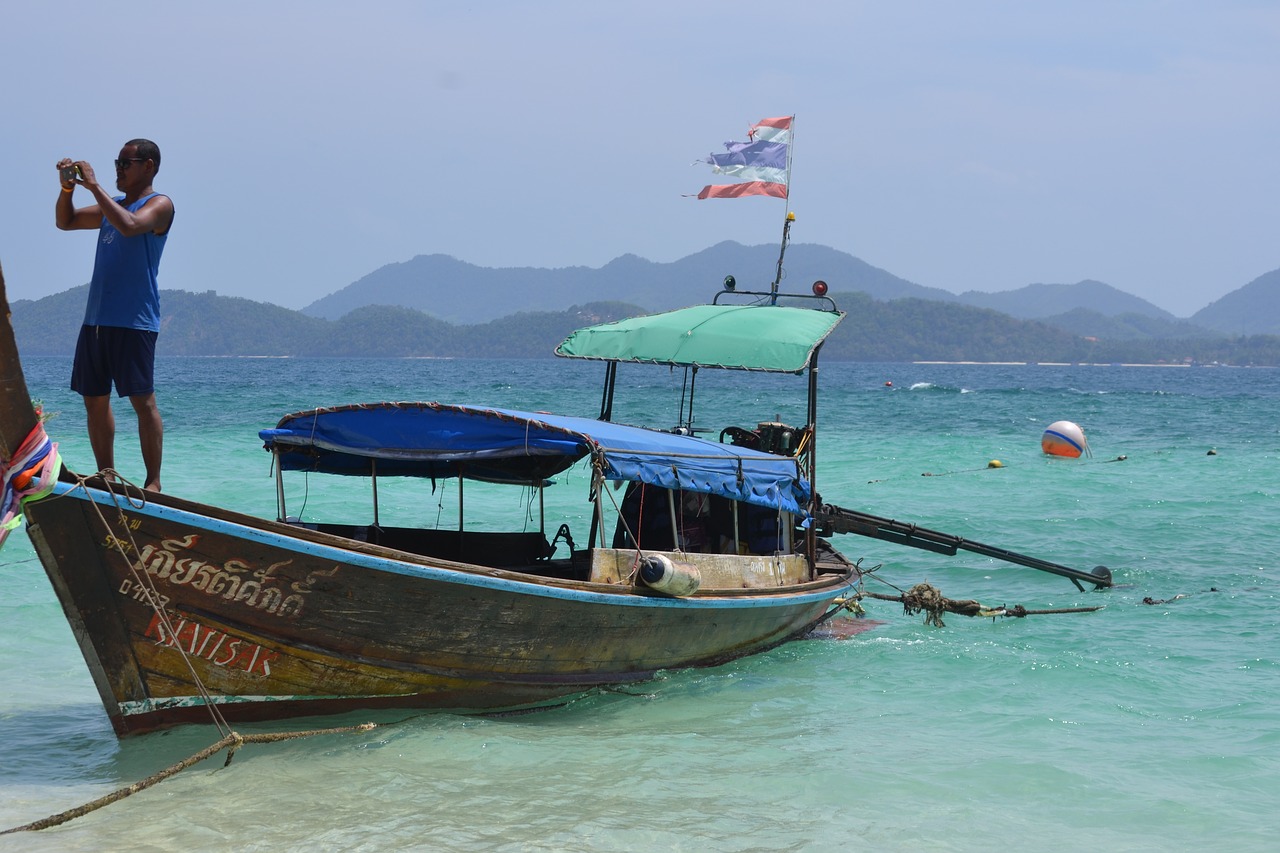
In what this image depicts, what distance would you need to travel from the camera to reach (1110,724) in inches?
331

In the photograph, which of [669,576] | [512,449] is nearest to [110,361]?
[512,449]

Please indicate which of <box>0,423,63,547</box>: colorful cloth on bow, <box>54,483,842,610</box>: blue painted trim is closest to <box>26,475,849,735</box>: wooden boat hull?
<box>54,483,842,610</box>: blue painted trim

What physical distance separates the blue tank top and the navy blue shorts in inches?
2.0

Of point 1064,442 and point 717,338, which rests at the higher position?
point 717,338

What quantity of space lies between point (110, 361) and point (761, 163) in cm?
705

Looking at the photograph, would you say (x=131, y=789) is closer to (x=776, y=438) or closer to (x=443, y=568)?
(x=443, y=568)

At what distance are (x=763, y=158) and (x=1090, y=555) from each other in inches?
289

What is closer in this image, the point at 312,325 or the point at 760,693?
the point at 760,693

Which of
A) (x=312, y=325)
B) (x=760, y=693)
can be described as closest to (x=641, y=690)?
(x=760, y=693)

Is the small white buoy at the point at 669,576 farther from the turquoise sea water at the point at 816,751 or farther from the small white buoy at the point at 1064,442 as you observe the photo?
the small white buoy at the point at 1064,442

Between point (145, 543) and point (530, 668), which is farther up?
point (145, 543)

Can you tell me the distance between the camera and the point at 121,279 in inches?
241

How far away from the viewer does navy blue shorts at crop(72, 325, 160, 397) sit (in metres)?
6.12

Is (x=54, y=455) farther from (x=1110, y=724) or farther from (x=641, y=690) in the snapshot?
(x=1110, y=724)
